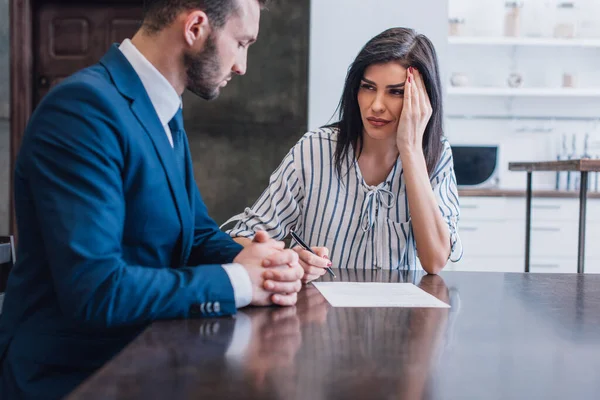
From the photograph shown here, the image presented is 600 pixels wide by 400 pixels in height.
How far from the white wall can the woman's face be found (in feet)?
6.59

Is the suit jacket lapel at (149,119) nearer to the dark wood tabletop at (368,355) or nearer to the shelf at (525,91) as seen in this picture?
the dark wood tabletop at (368,355)

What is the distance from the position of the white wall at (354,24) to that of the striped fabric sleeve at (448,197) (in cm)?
198

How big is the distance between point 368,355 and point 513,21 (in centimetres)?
472

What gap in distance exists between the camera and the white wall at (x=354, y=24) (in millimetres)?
3699

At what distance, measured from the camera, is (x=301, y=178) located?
1793 mm

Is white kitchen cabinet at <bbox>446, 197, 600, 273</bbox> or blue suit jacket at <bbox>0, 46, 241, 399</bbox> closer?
blue suit jacket at <bbox>0, 46, 241, 399</bbox>

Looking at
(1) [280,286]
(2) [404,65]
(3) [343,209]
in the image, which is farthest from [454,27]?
(1) [280,286]

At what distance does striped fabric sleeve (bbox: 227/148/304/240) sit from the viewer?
5.58 ft

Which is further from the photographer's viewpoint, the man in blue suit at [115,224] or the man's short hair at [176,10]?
the man's short hair at [176,10]

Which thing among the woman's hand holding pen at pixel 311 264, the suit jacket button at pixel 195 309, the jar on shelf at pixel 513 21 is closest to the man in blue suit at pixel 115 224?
the suit jacket button at pixel 195 309

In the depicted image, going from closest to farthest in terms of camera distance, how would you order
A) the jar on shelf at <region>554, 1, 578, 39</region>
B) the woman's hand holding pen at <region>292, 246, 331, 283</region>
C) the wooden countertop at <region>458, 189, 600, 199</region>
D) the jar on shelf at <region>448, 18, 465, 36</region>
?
the woman's hand holding pen at <region>292, 246, 331, 283</region> → the wooden countertop at <region>458, 189, 600, 199</region> → the jar on shelf at <region>448, 18, 465, 36</region> → the jar on shelf at <region>554, 1, 578, 39</region>

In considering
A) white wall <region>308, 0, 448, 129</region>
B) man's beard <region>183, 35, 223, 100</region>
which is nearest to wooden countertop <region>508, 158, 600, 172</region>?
white wall <region>308, 0, 448, 129</region>

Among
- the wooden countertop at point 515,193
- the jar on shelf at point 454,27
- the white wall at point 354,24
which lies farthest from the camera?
the jar on shelf at point 454,27

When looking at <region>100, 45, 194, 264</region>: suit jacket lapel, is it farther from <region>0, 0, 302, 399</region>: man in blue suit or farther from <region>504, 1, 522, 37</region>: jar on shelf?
<region>504, 1, 522, 37</region>: jar on shelf
